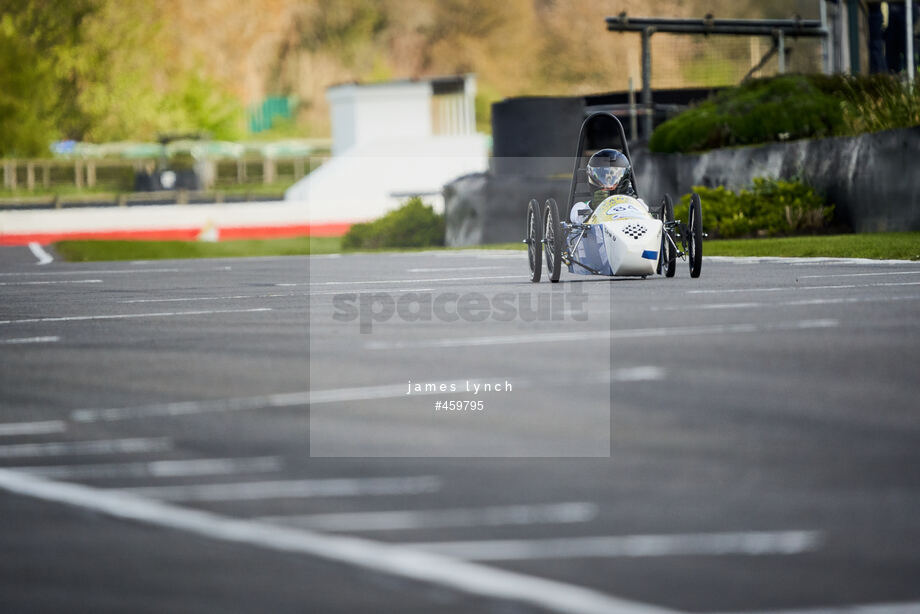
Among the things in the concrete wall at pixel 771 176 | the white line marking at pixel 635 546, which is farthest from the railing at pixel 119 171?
the white line marking at pixel 635 546

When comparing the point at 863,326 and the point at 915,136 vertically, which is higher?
the point at 915,136

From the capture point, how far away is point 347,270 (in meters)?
19.1

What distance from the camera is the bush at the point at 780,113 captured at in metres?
25.8

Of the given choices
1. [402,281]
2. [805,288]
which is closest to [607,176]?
[805,288]

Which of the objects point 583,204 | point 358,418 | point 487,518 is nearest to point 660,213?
point 583,204

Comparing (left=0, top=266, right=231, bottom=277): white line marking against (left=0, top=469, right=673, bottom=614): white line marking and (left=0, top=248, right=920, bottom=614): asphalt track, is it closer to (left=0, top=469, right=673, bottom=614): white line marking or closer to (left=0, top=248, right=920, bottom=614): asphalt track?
(left=0, top=248, right=920, bottom=614): asphalt track

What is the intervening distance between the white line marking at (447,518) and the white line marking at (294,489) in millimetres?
291

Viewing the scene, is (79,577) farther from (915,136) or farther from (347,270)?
(915,136)

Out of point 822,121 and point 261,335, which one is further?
point 822,121

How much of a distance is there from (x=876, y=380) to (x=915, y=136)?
14692 millimetres

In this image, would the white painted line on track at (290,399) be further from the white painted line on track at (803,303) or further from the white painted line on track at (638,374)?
the white painted line on track at (803,303)

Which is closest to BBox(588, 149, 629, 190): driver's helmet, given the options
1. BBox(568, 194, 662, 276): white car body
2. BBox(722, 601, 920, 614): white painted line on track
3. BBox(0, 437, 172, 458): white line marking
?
BBox(568, 194, 662, 276): white car body

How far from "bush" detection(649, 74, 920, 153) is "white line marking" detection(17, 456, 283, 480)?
20.1 m

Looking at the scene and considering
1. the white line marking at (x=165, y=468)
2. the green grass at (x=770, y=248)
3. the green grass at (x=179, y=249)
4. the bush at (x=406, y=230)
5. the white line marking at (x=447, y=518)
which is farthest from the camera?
the bush at (x=406, y=230)
